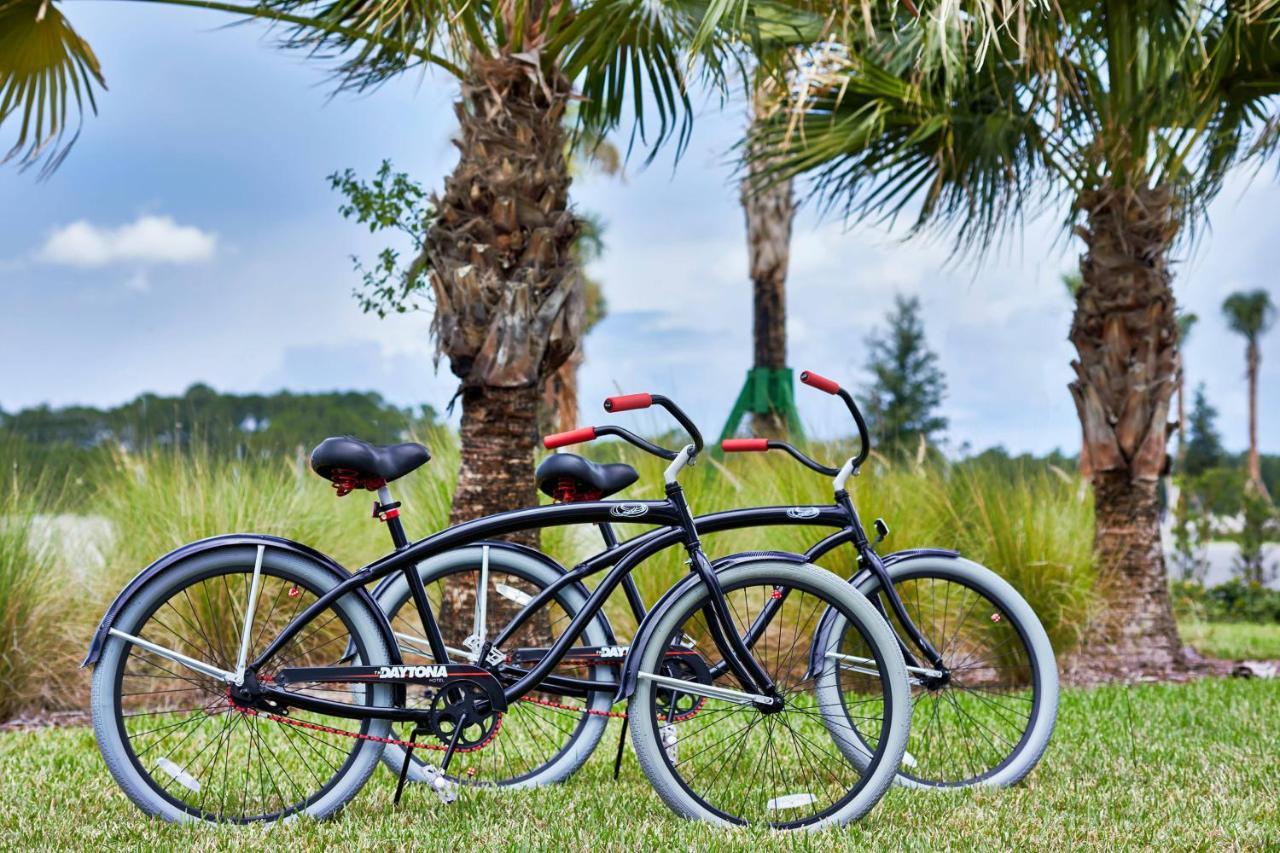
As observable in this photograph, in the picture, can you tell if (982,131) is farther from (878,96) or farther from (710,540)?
(710,540)

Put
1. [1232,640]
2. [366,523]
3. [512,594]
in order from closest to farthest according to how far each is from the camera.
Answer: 1. [512,594]
2. [366,523]
3. [1232,640]

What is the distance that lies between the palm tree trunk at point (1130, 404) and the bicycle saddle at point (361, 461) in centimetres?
572

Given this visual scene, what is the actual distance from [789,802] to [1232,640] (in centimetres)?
813

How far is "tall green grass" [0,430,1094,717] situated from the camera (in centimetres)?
648

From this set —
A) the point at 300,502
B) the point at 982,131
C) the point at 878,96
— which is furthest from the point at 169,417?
the point at 982,131

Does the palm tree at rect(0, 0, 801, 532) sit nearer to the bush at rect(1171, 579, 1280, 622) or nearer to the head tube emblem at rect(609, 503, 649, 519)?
the head tube emblem at rect(609, 503, 649, 519)

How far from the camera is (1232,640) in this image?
10.1 meters

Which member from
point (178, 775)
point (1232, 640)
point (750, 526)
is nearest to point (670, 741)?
point (750, 526)

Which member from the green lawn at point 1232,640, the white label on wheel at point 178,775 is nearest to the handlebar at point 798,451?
the white label on wheel at point 178,775

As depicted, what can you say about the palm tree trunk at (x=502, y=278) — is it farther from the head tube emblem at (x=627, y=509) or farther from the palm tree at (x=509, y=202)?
the head tube emblem at (x=627, y=509)

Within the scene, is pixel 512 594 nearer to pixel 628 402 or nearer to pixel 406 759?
pixel 406 759

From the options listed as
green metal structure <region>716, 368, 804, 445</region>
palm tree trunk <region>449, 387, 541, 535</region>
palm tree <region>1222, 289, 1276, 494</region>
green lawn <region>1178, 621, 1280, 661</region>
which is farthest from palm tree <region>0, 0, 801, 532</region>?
palm tree <region>1222, 289, 1276, 494</region>

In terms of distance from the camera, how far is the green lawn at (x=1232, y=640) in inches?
364

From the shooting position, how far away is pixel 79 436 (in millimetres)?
9906
